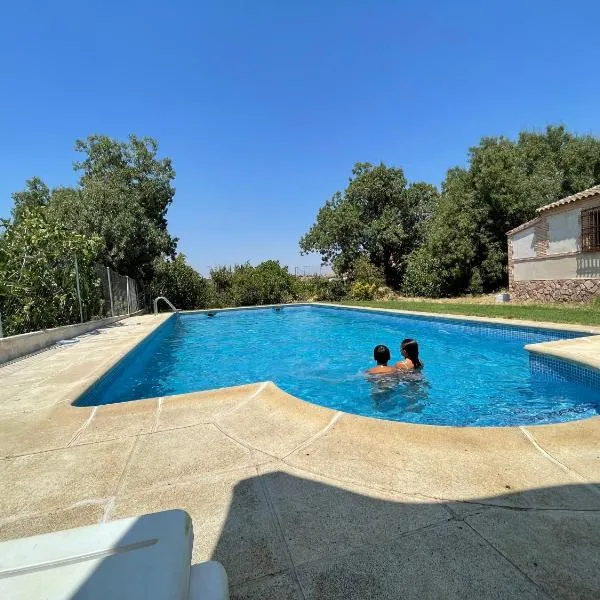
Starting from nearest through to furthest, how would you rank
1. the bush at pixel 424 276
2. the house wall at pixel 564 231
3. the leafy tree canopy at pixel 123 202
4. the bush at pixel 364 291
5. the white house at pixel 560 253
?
1. the white house at pixel 560 253
2. the house wall at pixel 564 231
3. the leafy tree canopy at pixel 123 202
4. the bush at pixel 424 276
5. the bush at pixel 364 291

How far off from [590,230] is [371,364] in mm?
9805

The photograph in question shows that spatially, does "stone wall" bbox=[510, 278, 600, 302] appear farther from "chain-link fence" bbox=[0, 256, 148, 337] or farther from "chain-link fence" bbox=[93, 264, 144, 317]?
"chain-link fence" bbox=[93, 264, 144, 317]

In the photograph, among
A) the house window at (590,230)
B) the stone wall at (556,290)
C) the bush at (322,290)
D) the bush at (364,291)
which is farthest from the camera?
the bush at (322,290)

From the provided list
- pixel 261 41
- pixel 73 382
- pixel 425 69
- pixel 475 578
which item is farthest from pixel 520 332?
pixel 261 41

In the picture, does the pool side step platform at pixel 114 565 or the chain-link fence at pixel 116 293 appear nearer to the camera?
the pool side step platform at pixel 114 565

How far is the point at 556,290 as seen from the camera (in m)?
13.6

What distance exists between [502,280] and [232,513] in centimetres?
1970

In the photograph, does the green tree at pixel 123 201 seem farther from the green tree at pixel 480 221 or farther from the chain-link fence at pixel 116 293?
the green tree at pixel 480 221

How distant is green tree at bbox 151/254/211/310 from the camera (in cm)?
2030

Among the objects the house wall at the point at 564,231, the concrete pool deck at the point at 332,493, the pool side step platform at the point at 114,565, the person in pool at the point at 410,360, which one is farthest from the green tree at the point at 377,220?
the pool side step platform at the point at 114,565

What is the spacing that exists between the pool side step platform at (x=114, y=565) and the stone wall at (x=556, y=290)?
14.9m

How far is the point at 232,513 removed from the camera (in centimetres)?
191

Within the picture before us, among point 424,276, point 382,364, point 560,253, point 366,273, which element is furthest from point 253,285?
point 382,364

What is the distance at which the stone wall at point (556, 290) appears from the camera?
12.4 m
